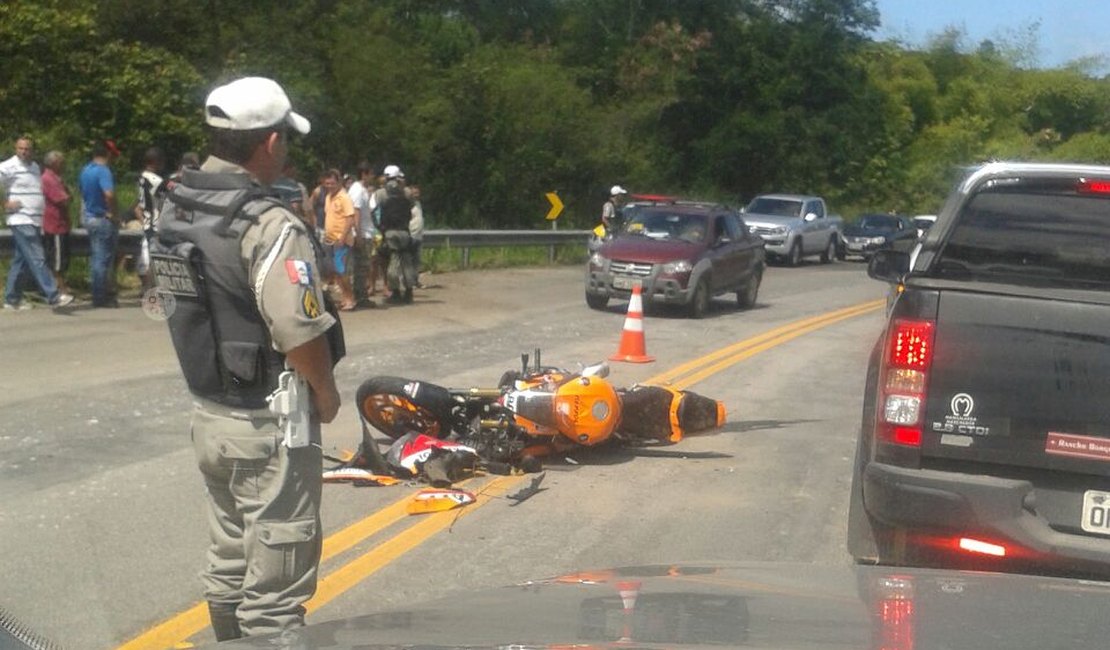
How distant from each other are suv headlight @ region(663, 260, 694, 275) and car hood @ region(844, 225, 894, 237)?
75.3 feet

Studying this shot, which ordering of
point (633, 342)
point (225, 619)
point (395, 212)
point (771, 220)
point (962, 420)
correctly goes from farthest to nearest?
1. point (771, 220)
2. point (395, 212)
3. point (633, 342)
4. point (962, 420)
5. point (225, 619)

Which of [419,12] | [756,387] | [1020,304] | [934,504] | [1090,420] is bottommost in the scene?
[756,387]

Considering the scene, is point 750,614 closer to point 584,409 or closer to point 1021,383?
point 1021,383

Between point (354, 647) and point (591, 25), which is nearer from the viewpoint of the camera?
point (354, 647)

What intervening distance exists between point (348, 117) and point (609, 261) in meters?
13.7

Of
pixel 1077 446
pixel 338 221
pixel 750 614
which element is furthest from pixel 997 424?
pixel 338 221

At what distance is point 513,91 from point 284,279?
31.9 meters

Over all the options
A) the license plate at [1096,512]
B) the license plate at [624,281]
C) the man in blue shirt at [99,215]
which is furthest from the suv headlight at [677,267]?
the license plate at [1096,512]

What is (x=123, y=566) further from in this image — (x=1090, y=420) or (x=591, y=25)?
(x=591, y=25)

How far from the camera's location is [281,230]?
4.06m

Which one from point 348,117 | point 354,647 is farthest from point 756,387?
point 348,117

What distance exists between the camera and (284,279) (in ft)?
13.2

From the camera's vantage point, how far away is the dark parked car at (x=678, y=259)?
19594 mm

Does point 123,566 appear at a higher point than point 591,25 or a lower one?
lower
